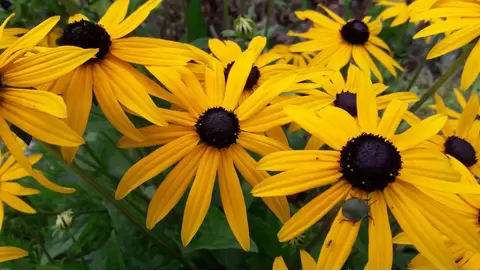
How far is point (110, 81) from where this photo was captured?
2.59 feet

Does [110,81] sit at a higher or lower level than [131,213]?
higher

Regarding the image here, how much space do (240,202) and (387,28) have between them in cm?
131

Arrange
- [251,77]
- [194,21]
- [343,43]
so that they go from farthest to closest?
[194,21] < [343,43] < [251,77]

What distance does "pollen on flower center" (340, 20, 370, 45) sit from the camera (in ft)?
4.48

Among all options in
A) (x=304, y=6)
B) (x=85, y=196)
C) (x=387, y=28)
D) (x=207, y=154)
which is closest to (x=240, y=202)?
(x=207, y=154)

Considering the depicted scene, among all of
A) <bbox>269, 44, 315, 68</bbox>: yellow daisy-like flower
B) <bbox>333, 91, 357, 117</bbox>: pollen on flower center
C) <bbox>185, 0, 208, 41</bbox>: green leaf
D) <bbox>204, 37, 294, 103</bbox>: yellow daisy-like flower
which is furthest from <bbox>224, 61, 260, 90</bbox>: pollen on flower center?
<bbox>185, 0, 208, 41</bbox>: green leaf

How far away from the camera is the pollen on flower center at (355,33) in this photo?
4.48 ft

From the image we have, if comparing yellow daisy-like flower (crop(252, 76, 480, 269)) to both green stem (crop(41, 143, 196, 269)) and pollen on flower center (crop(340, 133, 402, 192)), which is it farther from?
green stem (crop(41, 143, 196, 269))

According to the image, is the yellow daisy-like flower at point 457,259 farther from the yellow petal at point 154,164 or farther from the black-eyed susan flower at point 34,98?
the black-eyed susan flower at point 34,98

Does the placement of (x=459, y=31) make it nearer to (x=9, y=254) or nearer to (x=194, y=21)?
(x=9, y=254)

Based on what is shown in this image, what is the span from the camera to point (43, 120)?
2.23 ft

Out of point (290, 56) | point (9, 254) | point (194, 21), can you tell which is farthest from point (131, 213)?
point (194, 21)

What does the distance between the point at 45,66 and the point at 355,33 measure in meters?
0.84

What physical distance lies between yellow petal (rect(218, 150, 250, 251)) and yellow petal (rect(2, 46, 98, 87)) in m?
0.25
